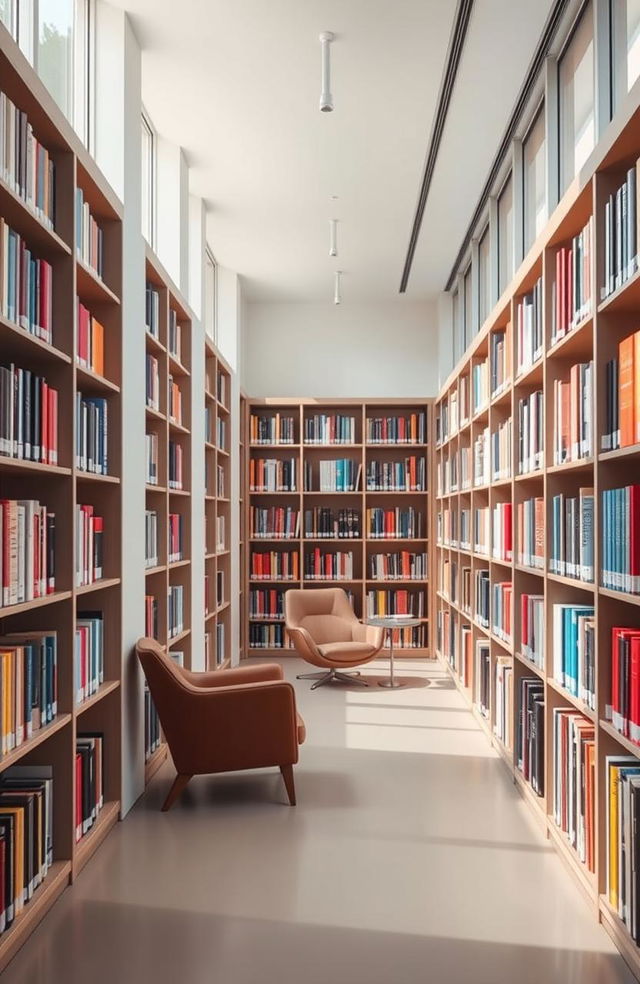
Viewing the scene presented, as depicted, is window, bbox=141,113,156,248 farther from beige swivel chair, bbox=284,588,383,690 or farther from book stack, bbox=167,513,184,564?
beige swivel chair, bbox=284,588,383,690

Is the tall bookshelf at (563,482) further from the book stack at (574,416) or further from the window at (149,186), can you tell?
the window at (149,186)

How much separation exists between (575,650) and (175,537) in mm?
2806

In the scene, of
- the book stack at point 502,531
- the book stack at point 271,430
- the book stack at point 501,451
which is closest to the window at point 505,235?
the book stack at point 501,451

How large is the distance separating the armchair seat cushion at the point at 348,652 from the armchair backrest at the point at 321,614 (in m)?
0.49

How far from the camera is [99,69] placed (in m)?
3.99

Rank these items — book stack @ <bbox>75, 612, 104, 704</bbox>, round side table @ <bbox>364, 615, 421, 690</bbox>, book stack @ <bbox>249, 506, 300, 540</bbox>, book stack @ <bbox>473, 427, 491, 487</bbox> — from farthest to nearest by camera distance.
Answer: book stack @ <bbox>249, 506, 300, 540</bbox>, round side table @ <bbox>364, 615, 421, 690</bbox>, book stack @ <bbox>473, 427, 491, 487</bbox>, book stack @ <bbox>75, 612, 104, 704</bbox>

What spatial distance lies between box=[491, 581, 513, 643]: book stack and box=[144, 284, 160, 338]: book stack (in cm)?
246

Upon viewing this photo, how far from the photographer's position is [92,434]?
3537 millimetres

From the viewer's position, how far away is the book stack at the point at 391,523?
862 cm

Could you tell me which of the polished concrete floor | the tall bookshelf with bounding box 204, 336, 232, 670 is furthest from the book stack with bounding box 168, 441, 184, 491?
the polished concrete floor

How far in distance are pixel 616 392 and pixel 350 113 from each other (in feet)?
9.87

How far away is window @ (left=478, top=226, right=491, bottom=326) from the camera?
657 centimetres

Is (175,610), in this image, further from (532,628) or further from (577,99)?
(577,99)

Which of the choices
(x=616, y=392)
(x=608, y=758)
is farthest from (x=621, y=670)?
(x=616, y=392)
